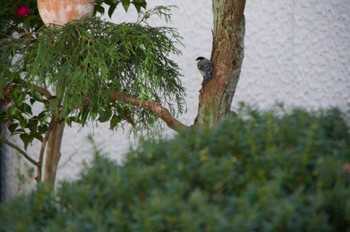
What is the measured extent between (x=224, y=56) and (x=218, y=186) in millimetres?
1523

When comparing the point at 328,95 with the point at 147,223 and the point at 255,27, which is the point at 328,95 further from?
the point at 147,223

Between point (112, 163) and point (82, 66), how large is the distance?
1272 mm

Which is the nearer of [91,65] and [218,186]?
[218,186]

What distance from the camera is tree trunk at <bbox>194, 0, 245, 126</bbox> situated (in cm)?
323

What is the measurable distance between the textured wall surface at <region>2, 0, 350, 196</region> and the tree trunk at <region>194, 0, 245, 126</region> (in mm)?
1007

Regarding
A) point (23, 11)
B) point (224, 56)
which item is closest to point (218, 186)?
point (224, 56)

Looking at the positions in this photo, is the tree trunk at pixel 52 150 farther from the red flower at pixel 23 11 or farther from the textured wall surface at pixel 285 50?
the red flower at pixel 23 11

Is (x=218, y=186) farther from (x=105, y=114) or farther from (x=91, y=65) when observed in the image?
(x=105, y=114)

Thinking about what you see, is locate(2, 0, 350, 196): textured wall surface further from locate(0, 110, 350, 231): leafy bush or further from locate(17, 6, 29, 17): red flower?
locate(0, 110, 350, 231): leafy bush

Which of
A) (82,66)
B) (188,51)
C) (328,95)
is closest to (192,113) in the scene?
(188,51)

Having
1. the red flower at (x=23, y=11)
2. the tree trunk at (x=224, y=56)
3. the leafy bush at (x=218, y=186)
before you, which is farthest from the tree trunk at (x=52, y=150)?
the leafy bush at (x=218, y=186)

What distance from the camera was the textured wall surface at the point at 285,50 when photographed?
175 inches

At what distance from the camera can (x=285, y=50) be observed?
15.2 ft

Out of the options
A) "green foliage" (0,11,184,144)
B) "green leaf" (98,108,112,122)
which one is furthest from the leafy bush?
"green leaf" (98,108,112,122)
